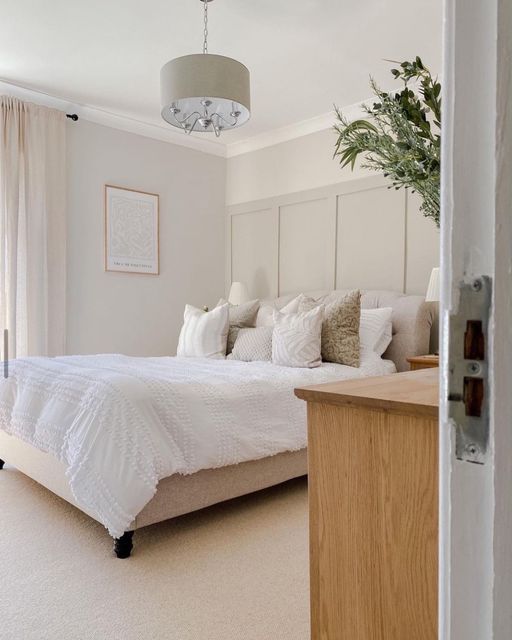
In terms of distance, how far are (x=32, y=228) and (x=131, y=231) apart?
34.7 inches

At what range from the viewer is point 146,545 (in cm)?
220

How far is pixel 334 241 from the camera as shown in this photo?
449 centimetres

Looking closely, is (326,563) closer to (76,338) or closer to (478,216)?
(478,216)

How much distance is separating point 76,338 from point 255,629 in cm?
331

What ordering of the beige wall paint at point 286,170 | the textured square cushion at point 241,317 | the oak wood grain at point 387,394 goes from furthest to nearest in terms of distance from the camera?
the beige wall paint at point 286,170 < the textured square cushion at point 241,317 < the oak wood grain at point 387,394

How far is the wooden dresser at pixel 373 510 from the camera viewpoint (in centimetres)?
93

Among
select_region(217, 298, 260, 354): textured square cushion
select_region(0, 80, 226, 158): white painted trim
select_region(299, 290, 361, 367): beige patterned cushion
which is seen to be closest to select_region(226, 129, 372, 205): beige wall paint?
select_region(0, 80, 226, 158): white painted trim

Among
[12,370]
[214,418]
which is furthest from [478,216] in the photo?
[12,370]

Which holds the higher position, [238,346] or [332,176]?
[332,176]

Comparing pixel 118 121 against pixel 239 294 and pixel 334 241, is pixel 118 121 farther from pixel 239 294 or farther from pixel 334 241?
pixel 334 241

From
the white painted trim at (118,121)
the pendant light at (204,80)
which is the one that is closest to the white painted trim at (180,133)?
the white painted trim at (118,121)

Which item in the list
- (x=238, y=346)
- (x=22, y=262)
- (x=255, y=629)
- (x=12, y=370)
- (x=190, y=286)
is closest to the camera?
(x=255, y=629)

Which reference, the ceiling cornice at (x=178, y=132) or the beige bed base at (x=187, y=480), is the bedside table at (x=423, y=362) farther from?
the ceiling cornice at (x=178, y=132)

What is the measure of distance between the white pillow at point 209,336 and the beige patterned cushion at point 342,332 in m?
0.81
